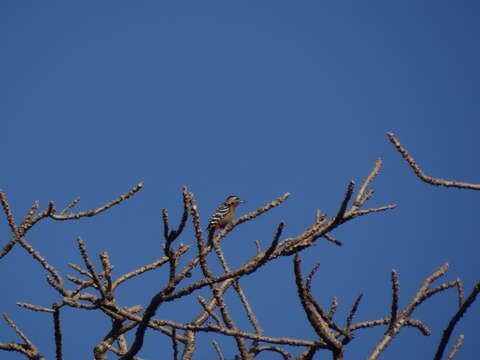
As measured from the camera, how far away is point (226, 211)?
1566cm

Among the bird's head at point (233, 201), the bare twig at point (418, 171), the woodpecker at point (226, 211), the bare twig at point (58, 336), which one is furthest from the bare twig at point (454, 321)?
the bird's head at point (233, 201)

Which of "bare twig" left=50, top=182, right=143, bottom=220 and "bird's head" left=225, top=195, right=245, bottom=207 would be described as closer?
"bare twig" left=50, top=182, right=143, bottom=220

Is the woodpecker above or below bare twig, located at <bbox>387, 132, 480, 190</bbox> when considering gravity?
above

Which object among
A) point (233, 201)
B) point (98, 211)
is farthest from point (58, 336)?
point (233, 201)

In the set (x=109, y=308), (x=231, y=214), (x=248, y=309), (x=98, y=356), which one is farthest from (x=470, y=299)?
(x=231, y=214)

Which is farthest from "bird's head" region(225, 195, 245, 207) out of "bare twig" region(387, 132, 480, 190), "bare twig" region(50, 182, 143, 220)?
"bare twig" region(387, 132, 480, 190)

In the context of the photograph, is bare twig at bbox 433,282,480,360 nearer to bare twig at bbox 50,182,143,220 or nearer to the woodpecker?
bare twig at bbox 50,182,143,220

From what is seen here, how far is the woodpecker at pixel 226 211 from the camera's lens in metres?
15.1

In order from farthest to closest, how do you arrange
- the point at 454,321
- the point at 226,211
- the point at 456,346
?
the point at 226,211
the point at 456,346
the point at 454,321

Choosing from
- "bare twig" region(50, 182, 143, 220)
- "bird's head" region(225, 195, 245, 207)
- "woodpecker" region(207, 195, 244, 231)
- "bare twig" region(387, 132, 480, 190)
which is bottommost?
"bare twig" region(387, 132, 480, 190)

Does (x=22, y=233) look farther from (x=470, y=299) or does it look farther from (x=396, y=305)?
(x=470, y=299)

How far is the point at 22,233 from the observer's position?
13.8 feet

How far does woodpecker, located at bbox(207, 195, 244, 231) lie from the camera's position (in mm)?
15109

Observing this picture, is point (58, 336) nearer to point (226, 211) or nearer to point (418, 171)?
point (418, 171)
